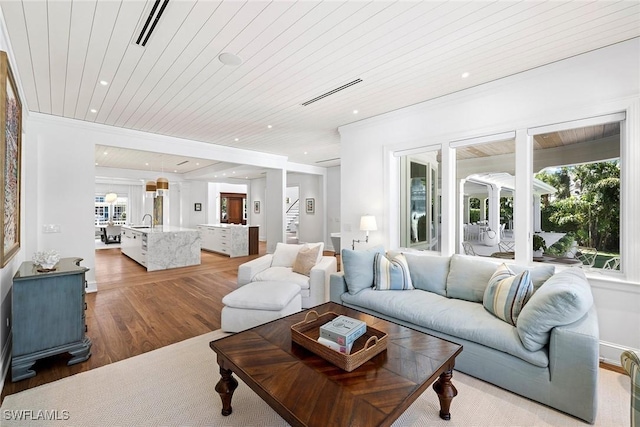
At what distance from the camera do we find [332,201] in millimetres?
9000

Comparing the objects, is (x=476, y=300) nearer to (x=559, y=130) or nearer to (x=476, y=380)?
(x=476, y=380)

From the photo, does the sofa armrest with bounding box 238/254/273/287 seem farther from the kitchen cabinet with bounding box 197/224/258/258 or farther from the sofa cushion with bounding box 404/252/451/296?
the kitchen cabinet with bounding box 197/224/258/258

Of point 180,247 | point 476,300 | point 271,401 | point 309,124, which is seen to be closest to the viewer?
point 271,401

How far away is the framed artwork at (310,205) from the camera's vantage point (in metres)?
9.43

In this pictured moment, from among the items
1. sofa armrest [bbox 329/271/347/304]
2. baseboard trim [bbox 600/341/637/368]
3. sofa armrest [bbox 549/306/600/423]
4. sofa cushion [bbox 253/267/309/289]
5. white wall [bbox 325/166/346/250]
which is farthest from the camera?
white wall [bbox 325/166/346/250]

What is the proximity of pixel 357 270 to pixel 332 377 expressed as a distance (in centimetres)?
169

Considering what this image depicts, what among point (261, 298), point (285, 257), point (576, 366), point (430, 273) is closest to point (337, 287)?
point (261, 298)

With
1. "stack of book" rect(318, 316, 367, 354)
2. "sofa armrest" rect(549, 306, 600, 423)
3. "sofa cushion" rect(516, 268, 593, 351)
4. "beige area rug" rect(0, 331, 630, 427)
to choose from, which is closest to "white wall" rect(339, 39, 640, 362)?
"beige area rug" rect(0, 331, 630, 427)

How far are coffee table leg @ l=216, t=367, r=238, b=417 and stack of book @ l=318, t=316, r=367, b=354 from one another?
25.1 inches

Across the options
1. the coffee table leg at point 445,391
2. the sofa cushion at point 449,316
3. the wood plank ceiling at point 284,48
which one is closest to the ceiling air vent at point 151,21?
the wood plank ceiling at point 284,48

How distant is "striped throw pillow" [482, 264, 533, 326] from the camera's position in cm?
220

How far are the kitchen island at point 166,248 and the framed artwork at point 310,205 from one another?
3839 millimetres

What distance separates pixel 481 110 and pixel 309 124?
254 centimetres

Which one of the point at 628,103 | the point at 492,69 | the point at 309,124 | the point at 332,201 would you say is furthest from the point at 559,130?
the point at 332,201
